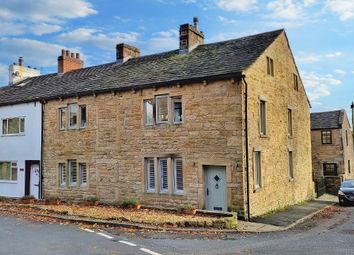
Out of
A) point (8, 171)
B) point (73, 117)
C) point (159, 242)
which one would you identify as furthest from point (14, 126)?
point (159, 242)

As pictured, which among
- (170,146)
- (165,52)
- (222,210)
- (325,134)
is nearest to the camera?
(222,210)

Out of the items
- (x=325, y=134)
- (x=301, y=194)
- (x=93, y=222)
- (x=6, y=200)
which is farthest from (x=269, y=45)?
(x=325, y=134)

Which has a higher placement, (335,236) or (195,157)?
(195,157)

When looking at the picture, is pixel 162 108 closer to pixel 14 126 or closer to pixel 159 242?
pixel 159 242

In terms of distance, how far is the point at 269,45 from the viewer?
65.7 ft

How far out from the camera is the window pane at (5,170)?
2644cm

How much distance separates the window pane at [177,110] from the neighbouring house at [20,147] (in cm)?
994

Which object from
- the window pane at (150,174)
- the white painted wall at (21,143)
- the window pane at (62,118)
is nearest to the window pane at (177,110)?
the window pane at (150,174)

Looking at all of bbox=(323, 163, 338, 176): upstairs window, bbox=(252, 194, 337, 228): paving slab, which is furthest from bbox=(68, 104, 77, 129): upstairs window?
bbox=(323, 163, 338, 176): upstairs window

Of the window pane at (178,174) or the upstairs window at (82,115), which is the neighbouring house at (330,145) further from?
the upstairs window at (82,115)

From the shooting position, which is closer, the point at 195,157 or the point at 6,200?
the point at 195,157

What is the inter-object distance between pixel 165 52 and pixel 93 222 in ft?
41.1

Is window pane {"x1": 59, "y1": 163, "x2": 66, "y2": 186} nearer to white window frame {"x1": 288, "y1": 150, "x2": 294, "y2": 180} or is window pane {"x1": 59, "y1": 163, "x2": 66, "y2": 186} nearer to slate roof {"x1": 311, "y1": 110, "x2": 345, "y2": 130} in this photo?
white window frame {"x1": 288, "y1": 150, "x2": 294, "y2": 180}

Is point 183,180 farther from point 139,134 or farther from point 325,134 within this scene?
point 325,134
